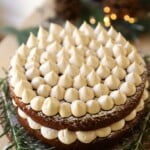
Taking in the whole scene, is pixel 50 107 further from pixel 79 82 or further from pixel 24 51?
pixel 24 51

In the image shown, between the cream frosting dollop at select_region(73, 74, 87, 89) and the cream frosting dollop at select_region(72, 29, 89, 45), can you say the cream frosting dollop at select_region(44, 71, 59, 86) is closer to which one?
the cream frosting dollop at select_region(73, 74, 87, 89)

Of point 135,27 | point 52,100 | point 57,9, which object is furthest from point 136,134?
point 57,9

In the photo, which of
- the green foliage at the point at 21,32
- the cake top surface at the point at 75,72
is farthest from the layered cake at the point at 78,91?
the green foliage at the point at 21,32

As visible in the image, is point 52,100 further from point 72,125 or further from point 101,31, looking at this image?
point 101,31

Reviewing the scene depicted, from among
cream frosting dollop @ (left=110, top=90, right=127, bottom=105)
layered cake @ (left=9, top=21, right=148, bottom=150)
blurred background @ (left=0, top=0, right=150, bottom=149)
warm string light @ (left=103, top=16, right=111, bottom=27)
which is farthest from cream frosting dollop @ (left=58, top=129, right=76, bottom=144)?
warm string light @ (left=103, top=16, right=111, bottom=27)

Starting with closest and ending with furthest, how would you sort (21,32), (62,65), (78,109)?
(78,109) → (62,65) → (21,32)

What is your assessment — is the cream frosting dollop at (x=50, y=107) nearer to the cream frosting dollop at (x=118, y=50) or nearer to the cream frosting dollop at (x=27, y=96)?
the cream frosting dollop at (x=27, y=96)

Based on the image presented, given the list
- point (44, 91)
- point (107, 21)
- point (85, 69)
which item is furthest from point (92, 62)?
point (107, 21)
